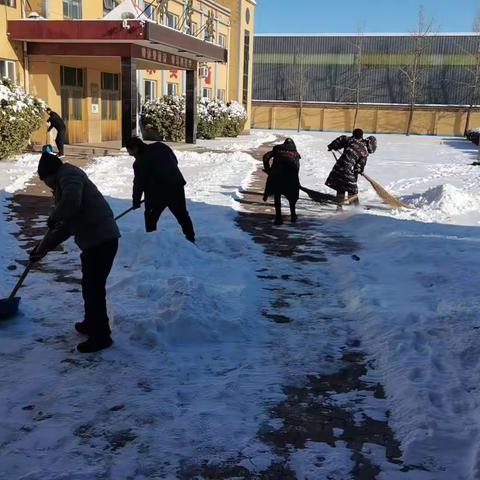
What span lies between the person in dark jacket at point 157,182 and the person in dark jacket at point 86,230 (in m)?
2.60

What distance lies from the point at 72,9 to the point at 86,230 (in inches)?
738

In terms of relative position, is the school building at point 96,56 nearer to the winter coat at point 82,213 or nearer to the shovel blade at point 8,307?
the shovel blade at point 8,307

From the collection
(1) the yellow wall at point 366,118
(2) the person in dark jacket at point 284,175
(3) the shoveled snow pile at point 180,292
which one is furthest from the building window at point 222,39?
(3) the shoveled snow pile at point 180,292

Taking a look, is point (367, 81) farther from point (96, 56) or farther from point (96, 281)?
point (96, 281)

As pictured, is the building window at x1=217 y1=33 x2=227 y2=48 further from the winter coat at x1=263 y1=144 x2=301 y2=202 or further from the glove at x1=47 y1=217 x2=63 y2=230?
the glove at x1=47 y1=217 x2=63 y2=230

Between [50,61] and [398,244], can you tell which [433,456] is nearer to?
[398,244]

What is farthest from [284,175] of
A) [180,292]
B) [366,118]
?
[366,118]

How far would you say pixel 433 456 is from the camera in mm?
3033

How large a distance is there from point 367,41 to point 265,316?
5781 centimetres

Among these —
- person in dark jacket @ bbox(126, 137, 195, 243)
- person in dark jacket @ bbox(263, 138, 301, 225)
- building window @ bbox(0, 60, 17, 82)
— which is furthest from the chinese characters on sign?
person in dark jacket @ bbox(126, 137, 195, 243)

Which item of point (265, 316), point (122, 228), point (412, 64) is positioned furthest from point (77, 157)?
point (412, 64)

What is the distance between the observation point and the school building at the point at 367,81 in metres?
53.4

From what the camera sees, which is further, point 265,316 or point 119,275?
point 119,275

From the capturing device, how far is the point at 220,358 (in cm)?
420
